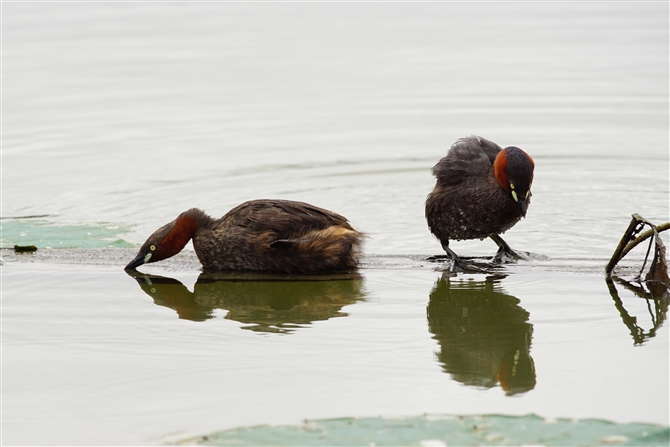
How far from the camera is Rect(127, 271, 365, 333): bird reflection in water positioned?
6707 mm

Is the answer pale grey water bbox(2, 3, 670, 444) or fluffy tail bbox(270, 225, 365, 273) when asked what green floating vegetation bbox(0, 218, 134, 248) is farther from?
fluffy tail bbox(270, 225, 365, 273)

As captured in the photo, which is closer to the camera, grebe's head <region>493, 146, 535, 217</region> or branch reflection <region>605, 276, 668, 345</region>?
branch reflection <region>605, 276, 668, 345</region>

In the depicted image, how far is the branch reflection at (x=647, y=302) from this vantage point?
20.0 feet

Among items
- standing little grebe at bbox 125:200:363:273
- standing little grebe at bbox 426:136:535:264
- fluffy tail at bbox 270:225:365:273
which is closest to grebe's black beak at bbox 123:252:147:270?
standing little grebe at bbox 125:200:363:273

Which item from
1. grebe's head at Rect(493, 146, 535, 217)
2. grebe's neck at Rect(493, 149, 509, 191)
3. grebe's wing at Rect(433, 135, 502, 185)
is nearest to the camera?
grebe's head at Rect(493, 146, 535, 217)

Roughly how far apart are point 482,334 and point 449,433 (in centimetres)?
189

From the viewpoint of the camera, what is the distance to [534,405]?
5.00 m

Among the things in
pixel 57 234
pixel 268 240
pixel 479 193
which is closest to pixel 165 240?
pixel 268 240

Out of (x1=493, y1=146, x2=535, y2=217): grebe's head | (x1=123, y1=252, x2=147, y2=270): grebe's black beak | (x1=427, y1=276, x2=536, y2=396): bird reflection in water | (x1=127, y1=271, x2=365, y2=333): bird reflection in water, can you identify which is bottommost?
(x1=427, y1=276, x2=536, y2=396): bird reflection in water

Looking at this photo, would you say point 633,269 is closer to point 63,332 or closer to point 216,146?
point 63,332

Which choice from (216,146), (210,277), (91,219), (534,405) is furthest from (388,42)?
(534,405)

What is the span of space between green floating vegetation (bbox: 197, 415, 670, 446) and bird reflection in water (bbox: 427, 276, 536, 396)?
0.70 metres

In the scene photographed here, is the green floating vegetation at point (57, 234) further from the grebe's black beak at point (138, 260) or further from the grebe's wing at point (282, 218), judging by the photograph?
the grebe's wing at point (282, 218)

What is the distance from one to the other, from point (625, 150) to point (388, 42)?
7024 mm
